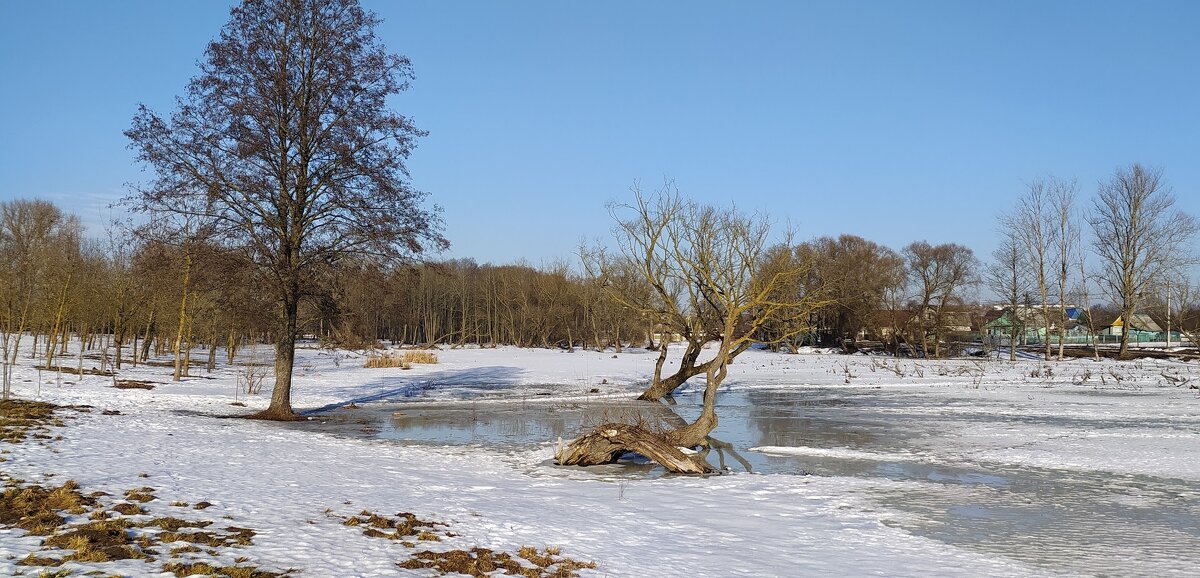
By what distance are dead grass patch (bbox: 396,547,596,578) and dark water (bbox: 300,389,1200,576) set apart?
4.97 metres

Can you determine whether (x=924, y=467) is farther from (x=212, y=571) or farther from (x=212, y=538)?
(x=212, y=571)

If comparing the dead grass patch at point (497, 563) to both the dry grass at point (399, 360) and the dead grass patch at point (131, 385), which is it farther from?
the dry grass at point (399, 360)

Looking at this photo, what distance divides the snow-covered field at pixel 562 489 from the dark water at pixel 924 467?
160 mm

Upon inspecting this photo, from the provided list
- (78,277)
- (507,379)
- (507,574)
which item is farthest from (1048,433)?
(78,277)

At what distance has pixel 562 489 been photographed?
1255cm

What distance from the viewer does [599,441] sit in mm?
15148

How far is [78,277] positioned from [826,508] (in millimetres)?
37613

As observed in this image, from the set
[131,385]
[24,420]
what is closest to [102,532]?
[24,420]

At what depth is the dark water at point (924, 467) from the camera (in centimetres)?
953

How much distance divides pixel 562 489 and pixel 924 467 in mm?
7287

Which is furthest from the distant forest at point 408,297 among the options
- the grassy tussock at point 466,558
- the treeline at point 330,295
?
the grassy tussock at point 466,558

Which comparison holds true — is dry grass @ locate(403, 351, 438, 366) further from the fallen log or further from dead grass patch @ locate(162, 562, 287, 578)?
dead grass patch @ locate(162, 562, 287, 578)

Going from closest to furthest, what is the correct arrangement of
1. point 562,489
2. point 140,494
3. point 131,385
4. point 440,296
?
1. point 140,494
2. point 562,489
3. point 131,385
4. point 440,296

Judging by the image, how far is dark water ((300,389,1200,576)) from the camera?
953 centimetres
